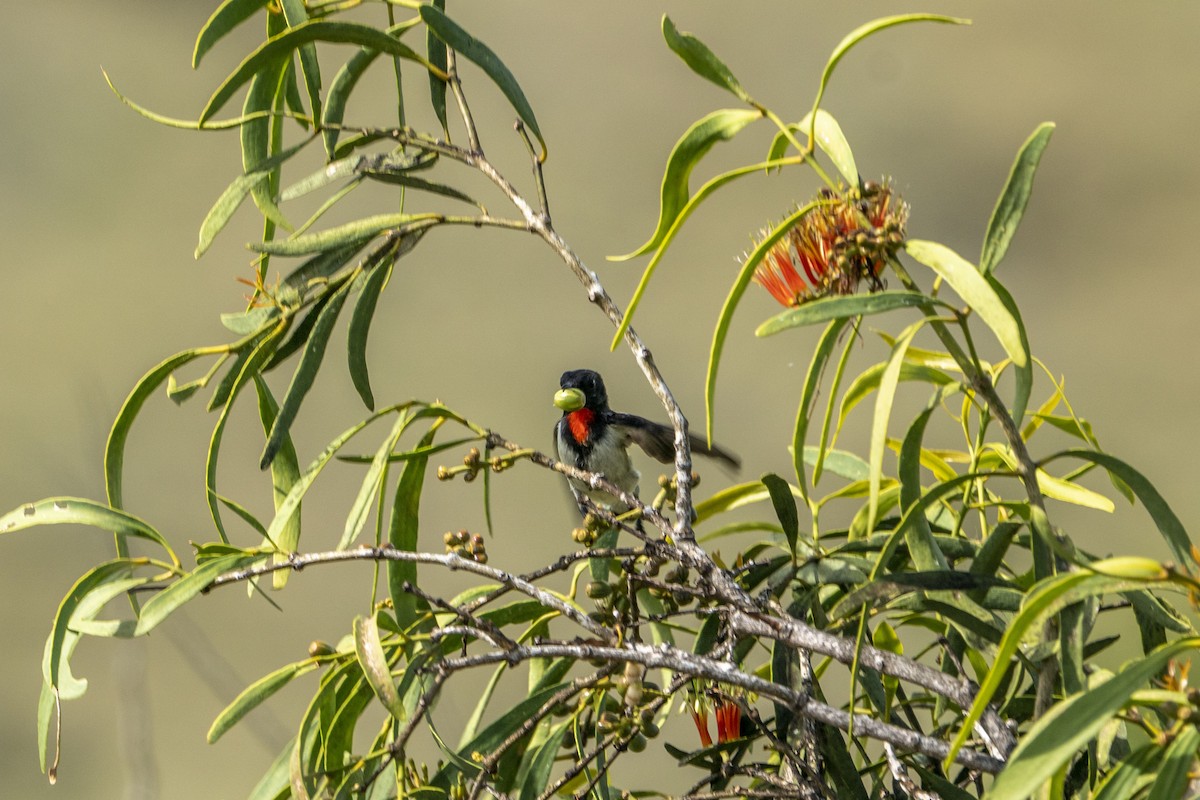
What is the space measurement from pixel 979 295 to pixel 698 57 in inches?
8.0

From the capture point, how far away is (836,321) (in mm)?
612

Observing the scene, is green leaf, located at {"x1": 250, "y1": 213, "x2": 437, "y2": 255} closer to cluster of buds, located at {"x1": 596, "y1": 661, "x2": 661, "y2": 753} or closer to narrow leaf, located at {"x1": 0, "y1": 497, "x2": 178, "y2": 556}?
narrow leaf, located at {"x1": 0, "y1": 497, "x2": 178, "y2": 556}

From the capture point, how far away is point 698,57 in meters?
0.62

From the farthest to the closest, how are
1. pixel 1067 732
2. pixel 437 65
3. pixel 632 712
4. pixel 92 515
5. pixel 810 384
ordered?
1. pixel 437 65
2. pixel 92 515
3. pixel 632 712
4. pixel 810 384
5. pixel 1067 732

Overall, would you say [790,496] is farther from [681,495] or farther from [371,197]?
[371,197]

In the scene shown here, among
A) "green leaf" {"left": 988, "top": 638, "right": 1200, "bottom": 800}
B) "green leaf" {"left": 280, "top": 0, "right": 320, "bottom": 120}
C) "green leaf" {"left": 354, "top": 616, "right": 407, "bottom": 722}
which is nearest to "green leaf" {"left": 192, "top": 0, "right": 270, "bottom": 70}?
"green leaf" {"left": 280, "top": 0, "right": 320, "bottom": 120}

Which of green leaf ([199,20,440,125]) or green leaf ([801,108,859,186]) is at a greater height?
green leaf ([199,20,440,125])

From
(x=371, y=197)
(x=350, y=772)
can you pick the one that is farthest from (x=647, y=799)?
(x=371, y=197)

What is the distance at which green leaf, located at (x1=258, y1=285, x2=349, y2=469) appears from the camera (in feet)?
2.40

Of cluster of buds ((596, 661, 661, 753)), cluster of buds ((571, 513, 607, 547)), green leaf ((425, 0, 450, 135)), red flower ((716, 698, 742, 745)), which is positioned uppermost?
green leaf ((425, 0, 450, 135))

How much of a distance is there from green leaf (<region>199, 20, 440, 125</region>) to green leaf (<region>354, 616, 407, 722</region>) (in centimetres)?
31

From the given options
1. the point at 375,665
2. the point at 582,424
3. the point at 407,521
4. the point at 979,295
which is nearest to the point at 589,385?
the point at 582,424

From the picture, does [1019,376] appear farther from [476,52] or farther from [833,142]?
[476,52]

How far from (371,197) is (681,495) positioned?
4.73 m
